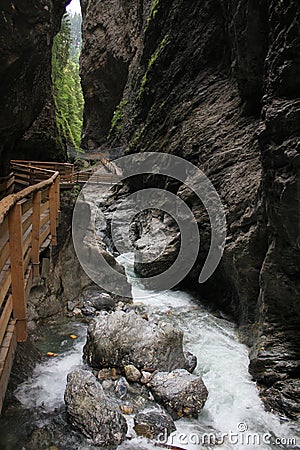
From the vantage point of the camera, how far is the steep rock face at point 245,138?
5.36 meters

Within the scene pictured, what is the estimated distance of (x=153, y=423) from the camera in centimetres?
455

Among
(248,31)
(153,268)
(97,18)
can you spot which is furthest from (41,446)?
(97,18)

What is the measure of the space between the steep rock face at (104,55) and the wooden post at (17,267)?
73.9 feet

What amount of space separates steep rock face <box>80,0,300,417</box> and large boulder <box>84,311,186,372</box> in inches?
67.9

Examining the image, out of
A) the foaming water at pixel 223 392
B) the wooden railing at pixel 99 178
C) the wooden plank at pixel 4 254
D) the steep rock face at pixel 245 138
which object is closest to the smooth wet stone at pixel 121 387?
the foaming water at pixel 223 392

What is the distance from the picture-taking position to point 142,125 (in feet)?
54.2

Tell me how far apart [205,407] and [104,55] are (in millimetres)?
27413

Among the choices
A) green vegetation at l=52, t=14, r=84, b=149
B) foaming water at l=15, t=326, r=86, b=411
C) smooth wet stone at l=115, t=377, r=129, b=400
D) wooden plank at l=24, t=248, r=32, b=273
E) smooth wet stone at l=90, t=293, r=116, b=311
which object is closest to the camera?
wooden plank at l=24, t=248, r=32, b=273

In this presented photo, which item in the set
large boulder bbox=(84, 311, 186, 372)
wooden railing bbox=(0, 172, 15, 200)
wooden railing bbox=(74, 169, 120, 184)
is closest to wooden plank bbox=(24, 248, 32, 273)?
large boulder bbox=(84, 311, 186, 372)

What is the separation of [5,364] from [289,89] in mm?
5654

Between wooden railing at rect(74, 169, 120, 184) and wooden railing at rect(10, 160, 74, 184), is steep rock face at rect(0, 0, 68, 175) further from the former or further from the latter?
wooden railing at rect(74, 169, 120, 184)

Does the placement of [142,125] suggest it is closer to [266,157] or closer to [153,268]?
[153,268]

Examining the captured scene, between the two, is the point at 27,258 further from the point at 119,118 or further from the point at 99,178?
the point at 119,118

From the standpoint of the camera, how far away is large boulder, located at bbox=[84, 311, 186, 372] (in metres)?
5.72
